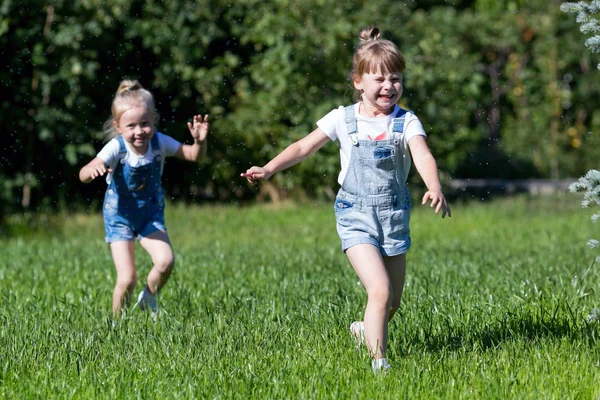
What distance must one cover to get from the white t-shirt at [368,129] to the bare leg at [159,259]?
1477 millimetres

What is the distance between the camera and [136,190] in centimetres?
555

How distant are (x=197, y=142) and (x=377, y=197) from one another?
4.86 feet

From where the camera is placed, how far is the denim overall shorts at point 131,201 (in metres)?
5.54

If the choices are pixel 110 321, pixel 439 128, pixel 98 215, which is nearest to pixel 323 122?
pixel 110 321

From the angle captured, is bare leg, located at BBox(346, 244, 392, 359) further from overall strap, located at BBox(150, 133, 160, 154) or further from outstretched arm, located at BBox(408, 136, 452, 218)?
overall strap, located at BBox(150, 133, 160, 154)

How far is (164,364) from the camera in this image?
13.5 feet

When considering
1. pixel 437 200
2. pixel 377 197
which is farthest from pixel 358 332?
pixel 437 200

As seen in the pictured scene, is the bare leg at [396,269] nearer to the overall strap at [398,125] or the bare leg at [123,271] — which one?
the overall strap at [398,125]

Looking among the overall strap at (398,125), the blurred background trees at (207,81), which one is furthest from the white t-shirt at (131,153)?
the blurred background trees at (207,81)

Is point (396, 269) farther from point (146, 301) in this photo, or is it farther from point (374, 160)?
point (146, 301)

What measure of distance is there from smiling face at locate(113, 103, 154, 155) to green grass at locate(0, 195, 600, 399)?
3.16ft

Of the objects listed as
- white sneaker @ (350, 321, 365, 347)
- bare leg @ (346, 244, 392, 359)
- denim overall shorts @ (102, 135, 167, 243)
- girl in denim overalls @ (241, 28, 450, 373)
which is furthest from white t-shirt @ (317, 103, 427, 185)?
denim overall shorts @ (102, 135, 167, 243)

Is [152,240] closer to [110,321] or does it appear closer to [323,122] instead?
[110,321]

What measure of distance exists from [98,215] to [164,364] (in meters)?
7.29
